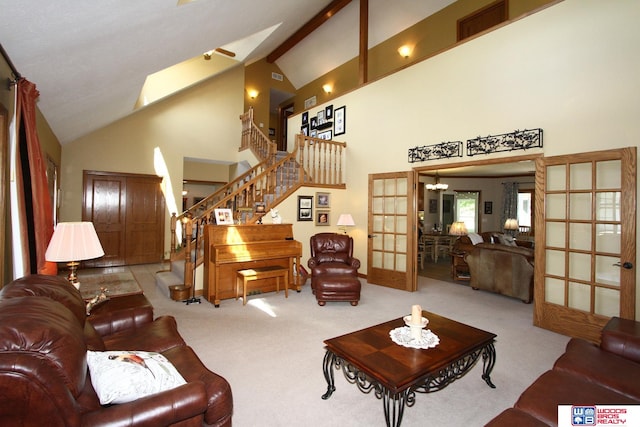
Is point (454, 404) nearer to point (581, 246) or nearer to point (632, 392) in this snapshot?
point (632, 392)

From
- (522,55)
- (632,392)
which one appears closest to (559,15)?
(522,55)

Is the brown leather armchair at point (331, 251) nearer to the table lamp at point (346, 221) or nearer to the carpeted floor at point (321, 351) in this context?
the table lamp at point (346, 221)

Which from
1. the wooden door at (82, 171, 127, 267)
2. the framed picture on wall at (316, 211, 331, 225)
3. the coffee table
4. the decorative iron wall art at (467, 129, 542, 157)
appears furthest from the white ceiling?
the decorative iron wall art at (467, 129, 542, 157)

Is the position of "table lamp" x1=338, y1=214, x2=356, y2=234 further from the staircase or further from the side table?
the side table

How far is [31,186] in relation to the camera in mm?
2832

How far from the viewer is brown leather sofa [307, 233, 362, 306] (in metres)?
4.52

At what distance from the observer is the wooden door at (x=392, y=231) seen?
5.44 m

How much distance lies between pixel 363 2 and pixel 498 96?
4102 mm

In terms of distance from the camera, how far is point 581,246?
3564mm

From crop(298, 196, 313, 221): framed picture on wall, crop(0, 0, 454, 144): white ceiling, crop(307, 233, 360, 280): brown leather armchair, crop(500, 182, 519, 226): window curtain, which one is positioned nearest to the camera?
crop(0, 0, 454, 144): white ceiling

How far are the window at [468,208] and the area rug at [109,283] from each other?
10.2 metres

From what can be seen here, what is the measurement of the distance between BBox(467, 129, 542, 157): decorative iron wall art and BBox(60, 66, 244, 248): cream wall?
6559 mm

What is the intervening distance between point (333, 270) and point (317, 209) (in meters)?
1.79

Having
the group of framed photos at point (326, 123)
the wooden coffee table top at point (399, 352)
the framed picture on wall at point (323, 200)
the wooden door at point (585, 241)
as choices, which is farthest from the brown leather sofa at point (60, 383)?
the group of framed photos at point (326, 123)
